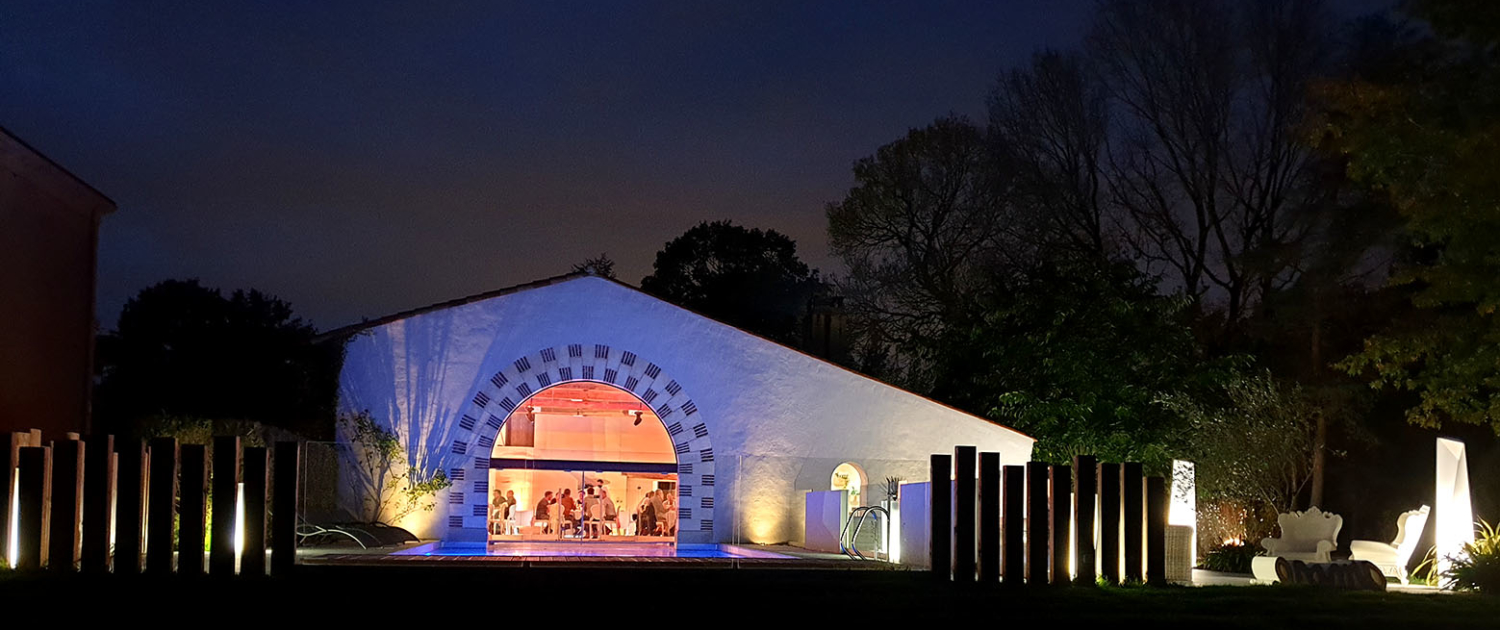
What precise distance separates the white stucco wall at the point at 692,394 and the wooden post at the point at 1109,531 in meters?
10.8

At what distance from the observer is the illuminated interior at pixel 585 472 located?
25.4 meters

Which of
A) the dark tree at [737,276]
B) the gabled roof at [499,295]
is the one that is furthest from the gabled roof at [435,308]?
the dark tree at [737,276]

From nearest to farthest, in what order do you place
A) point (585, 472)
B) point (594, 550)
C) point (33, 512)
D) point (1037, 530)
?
point (33, 512), point (1037, 530), point (594, 550), point (585, 472)

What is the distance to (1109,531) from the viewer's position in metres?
13.0

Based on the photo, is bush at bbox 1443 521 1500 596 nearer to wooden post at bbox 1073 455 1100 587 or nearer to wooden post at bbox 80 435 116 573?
wooden post at bbox 1073 455 1100 587

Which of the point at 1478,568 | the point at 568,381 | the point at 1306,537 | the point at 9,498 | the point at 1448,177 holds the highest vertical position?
the point at 1448,177

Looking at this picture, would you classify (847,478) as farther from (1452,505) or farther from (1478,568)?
(1478,568)

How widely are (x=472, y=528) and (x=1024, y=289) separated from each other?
13.6 metres

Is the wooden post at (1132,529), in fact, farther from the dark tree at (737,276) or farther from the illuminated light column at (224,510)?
the dark tree at (737,276)

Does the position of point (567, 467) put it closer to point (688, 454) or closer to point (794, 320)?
point (688, 454)

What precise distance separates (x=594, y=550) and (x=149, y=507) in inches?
414

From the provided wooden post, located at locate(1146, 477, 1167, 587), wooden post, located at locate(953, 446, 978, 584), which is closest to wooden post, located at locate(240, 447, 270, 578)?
wooden post, located at locate(953, 446, 978, 584)

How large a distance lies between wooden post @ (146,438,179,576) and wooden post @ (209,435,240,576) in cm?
38

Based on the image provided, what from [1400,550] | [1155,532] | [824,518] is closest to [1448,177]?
[1400,550]
